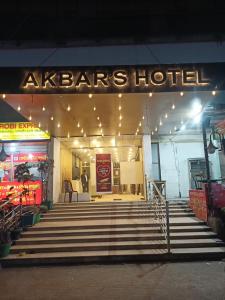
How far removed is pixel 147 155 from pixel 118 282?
24.7 feet

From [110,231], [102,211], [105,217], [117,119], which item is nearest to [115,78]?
[117,119]

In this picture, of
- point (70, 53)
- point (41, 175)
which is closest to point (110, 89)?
point (70, 53)

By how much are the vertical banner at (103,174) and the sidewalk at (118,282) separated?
7.44m

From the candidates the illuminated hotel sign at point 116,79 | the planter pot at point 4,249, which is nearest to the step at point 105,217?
the planter pot at point 4,249

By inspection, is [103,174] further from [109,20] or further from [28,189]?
[109,20]

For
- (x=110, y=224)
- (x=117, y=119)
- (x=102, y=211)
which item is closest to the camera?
(x=110, y=224)

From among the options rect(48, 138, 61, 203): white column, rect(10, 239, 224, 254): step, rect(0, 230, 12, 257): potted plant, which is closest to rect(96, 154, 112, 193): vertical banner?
rect(48, 138, 61, 203): white column

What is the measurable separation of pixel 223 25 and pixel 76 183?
10.1m

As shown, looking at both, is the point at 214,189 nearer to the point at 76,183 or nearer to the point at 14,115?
the point at 76,183

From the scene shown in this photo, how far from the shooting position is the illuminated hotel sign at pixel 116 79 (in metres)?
6.39

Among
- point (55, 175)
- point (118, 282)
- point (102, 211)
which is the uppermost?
point (55, 175)

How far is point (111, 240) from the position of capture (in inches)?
263

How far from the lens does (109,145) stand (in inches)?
520

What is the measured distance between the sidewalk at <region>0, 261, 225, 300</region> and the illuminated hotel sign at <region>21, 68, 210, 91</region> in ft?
14.3
